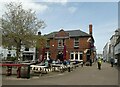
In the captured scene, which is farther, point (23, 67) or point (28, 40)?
point (28, 40)

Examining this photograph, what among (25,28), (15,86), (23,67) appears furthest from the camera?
(25,28)

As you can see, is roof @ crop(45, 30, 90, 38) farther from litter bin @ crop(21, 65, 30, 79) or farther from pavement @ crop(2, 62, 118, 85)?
litter bin @ crop(21, 65, 30, 79)

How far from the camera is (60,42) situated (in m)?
54.8

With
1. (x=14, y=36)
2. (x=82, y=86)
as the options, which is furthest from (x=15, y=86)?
(x=14, y=36)

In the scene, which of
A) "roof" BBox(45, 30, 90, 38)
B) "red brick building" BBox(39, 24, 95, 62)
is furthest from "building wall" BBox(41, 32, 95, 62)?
"roof" BBox(45, 30, 90, 38)

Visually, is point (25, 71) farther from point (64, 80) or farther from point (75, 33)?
point (75, 33)

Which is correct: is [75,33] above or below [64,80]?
above

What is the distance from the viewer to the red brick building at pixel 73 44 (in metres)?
52.1

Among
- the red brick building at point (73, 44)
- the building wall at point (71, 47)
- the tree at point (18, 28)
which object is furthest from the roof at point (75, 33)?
the tree at point (18, 28)

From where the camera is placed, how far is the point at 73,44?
176 feet

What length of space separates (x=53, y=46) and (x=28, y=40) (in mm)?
33277

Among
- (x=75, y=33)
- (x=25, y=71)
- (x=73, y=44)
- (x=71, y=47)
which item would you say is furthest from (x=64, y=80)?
(x=75, y=33)

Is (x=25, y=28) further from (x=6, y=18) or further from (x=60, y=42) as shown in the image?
(x=60, y=42)

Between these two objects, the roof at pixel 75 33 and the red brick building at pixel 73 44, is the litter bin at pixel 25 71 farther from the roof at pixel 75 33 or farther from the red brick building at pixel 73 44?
the roof at pixel 75 33
